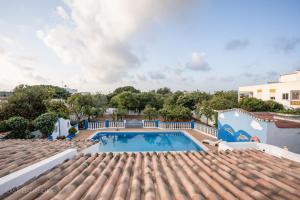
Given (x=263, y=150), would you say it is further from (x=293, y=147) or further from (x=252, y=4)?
(x=252, y=4)

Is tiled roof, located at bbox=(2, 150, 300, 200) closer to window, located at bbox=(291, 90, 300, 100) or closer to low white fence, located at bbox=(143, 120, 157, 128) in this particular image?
low white fence, located at bbox=(143, 120, 157, 128)

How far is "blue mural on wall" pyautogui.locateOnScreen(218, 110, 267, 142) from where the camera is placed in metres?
9.52

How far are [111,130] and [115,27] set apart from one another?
1088 centimetres

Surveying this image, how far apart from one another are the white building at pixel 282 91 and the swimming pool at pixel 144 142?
1883cm

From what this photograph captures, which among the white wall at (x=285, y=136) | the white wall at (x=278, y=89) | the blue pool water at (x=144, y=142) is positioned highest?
the white wall at (x=278, y=89)

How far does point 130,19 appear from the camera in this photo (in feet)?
30.5

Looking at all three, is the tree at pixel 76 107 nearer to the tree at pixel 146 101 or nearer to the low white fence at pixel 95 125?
the low white fence at pixel 95 125

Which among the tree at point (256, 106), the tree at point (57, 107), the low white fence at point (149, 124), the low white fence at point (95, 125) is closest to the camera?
the tree at point (57, 107)

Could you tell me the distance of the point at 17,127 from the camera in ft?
34.3

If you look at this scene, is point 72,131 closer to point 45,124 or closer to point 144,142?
point 45,124

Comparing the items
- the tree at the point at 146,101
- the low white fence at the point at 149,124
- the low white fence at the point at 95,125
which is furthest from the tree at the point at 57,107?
the tree at the point at 146,101

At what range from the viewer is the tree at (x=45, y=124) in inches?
450

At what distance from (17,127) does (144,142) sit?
382 inches

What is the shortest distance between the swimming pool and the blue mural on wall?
2.67 metres
